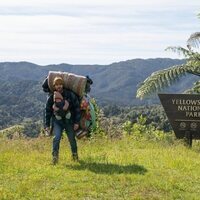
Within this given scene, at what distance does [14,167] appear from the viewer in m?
10.3

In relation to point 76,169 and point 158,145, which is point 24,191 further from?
point 158,145

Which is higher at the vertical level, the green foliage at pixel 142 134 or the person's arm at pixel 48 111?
the person's arm at pixel 48 111

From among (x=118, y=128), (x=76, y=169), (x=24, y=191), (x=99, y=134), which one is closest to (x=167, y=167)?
(x=76, y=169)

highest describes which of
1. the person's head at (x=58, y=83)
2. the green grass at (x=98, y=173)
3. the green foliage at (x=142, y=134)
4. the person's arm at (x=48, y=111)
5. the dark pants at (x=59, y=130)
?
the person's head at (x=58, y=83)

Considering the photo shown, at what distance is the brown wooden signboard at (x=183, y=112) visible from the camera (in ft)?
48.5

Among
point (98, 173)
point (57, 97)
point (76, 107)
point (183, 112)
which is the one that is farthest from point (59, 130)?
point (183, 112)

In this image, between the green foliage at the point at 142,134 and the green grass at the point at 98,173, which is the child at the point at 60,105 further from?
the green foliage at the point at 142,134

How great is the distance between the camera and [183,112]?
14.9 metres

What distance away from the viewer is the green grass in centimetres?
812

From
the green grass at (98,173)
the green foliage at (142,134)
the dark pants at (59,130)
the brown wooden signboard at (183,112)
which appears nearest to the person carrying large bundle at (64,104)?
the dark pants at (59,130)

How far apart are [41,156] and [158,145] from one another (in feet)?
14.5

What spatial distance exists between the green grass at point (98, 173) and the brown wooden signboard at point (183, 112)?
0.96 metres

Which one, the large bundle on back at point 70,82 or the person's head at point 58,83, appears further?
the large bundle on back at point 70,82

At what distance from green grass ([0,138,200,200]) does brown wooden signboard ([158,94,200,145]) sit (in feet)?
3.15
